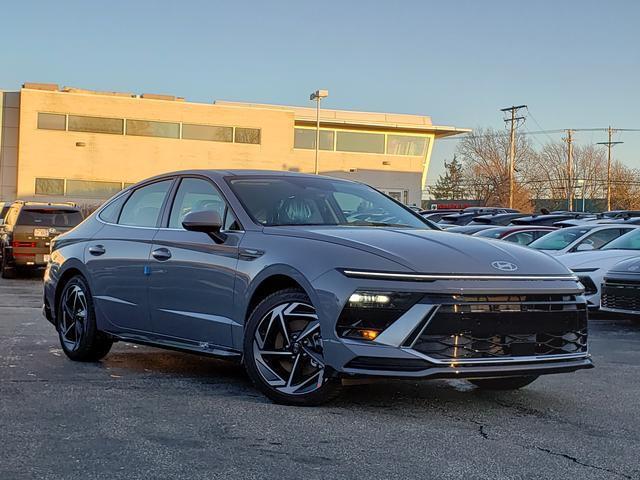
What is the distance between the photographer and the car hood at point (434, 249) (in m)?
5.17

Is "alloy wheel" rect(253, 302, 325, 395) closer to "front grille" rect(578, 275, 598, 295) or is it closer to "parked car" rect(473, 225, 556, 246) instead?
"front grille" rect(578, 275, 598, 295)

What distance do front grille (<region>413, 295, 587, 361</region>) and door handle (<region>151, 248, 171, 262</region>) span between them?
223 centimetres

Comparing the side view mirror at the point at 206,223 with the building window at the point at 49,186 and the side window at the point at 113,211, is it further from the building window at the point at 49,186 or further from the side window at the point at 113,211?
the building window at the point at 49,186

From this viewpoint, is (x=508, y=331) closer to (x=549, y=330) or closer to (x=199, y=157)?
(x=549, y=330)

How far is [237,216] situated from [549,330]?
2.23 metres

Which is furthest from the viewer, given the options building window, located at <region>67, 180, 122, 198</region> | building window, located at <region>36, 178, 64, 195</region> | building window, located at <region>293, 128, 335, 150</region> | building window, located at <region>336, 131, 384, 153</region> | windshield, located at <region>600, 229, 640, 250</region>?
building window, located at <region>336, 131, 384, 153</region>

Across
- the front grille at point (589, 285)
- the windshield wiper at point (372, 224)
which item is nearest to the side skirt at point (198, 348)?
the windshield wiper at point (372, 224)

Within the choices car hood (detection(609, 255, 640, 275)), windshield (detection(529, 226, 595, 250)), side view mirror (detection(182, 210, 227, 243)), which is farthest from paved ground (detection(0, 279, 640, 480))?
windshield (detection(529, 226, 595, 250))

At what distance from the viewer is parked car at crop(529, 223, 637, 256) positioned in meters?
14.0

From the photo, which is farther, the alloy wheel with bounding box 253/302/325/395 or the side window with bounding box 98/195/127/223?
the side window with bounding box 98/195/127/223

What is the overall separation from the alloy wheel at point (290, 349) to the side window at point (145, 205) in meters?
1.77

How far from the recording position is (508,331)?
518 cm

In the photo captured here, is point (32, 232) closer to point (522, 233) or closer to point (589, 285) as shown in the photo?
point (522, 233)

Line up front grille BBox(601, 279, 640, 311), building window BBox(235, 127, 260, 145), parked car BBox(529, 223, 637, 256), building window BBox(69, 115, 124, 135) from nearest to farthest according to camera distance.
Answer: front grille BBox(601, 279, 640, 311) → parked car BBox(529, 223, 637, 256) → building window BBox(69, 115, 124, 135) → building window BBox(235, 127, 260, 145)
